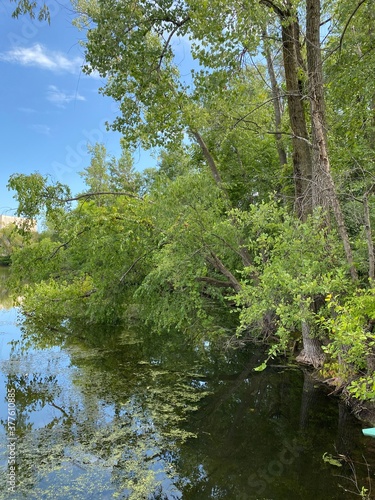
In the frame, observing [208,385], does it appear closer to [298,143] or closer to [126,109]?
[298,143]

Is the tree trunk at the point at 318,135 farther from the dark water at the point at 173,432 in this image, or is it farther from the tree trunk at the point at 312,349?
the dark water at the point at 173,432

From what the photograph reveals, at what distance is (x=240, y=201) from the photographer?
1182 cm

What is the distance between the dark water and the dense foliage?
0.79 metres

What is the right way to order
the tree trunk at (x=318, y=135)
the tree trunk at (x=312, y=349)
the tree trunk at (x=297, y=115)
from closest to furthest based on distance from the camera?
the tree trunk at (x=318, y=135)
the tree trunk at (x=312, y=349)
the tree trunk at (x=297, y=115)

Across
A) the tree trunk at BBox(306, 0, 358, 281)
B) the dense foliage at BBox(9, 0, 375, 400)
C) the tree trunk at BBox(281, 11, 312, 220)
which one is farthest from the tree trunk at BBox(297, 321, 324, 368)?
the tree trunk at BBox(281, 11, 312, 220)

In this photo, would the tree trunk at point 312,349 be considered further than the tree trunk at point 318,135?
Yes

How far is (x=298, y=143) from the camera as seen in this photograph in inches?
274

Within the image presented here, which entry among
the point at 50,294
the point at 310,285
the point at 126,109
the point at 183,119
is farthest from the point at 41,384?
the point at 183,119

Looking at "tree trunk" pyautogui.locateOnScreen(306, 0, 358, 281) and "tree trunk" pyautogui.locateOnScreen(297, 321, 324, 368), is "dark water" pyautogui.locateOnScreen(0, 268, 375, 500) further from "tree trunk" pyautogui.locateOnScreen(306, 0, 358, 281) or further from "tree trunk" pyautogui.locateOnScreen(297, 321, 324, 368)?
"tree trunk" pyautogui.locateOnScreen(306, 0, 358, 281)

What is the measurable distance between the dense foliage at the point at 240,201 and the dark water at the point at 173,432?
2.59 ft

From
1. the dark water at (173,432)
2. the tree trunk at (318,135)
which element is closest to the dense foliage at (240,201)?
the tree trunk at (318,135)

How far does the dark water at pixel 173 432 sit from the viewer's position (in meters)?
3.75

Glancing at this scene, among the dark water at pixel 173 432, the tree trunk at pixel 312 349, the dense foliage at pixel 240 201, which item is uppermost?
the dense foliage at pixel 240 201

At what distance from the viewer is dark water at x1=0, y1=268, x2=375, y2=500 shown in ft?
12.3
